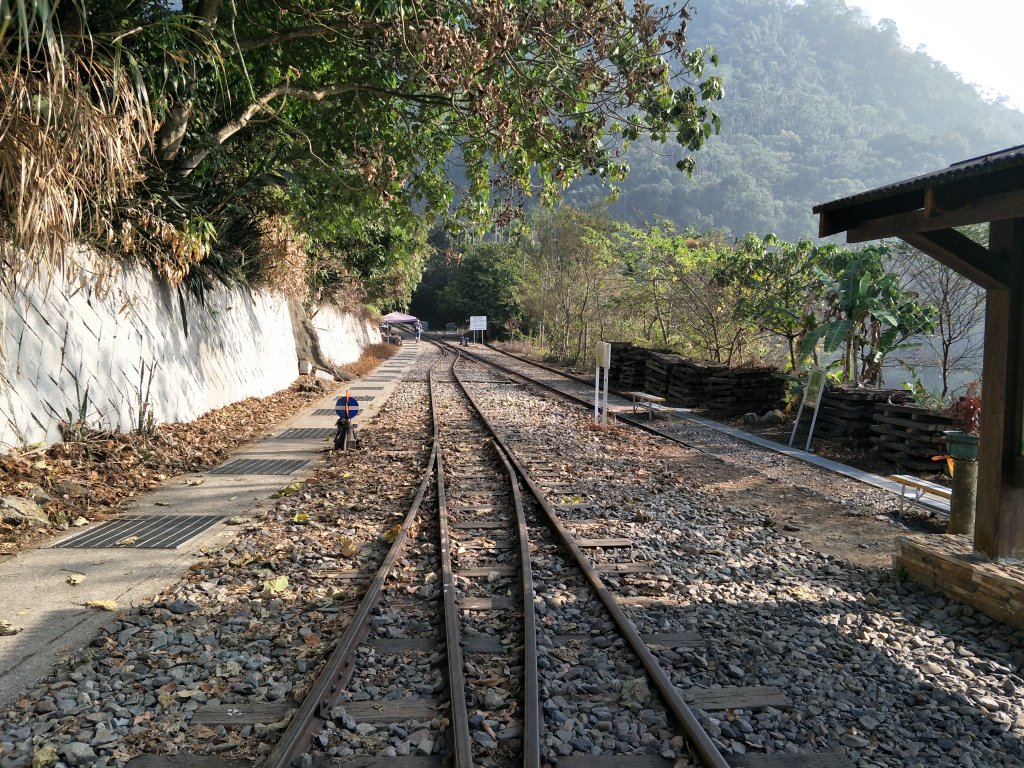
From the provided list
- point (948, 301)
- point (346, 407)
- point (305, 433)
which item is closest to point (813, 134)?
point (948, 301)

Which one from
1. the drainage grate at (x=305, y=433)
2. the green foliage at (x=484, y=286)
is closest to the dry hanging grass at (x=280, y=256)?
the drainage grate at (x=305, y=433)

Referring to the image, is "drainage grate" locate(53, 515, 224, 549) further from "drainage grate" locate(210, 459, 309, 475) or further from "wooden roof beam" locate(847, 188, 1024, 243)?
"wooden roof beam" locate(847, 188, 1024, 243)

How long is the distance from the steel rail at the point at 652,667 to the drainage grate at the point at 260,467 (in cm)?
397

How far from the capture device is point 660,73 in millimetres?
7609

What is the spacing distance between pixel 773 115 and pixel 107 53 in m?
173

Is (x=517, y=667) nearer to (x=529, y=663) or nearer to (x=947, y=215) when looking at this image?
(x=529, y=663)

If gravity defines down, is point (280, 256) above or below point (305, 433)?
above

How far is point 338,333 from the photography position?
102 feet

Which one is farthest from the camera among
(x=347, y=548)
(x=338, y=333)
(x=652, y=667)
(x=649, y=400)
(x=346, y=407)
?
(x=338, y=333)

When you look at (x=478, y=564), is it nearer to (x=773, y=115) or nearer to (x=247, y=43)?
(x=247, y=43)

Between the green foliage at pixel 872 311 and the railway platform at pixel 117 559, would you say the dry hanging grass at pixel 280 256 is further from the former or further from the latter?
the green foliage at pixel 872 311

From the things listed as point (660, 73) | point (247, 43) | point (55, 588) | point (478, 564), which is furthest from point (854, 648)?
point (247, 43)

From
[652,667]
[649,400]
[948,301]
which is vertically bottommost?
[652,667]

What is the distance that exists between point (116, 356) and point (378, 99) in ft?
17.2
